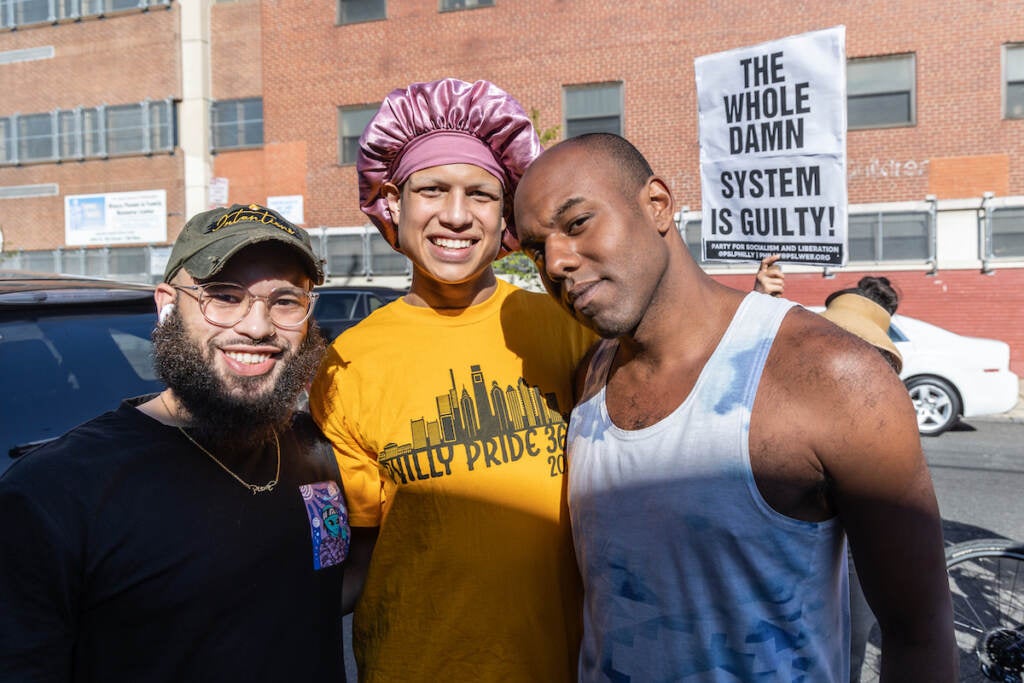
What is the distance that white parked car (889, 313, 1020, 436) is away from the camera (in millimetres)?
9570

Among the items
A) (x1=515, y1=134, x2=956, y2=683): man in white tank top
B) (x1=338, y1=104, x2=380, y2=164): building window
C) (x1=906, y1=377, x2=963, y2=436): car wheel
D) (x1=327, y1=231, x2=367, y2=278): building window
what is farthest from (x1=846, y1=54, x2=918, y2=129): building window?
(x1=515, y1=134, x2=956, y2=683): man in white tank top

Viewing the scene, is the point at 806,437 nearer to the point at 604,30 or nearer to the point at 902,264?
the point at 902,264

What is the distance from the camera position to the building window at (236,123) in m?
21.0

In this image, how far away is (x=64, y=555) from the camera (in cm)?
152

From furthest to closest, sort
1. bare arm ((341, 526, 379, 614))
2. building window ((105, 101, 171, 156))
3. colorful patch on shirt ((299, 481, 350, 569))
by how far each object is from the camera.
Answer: building window ((105, 101, 171, 156)) < bare arm ((341, 526, 379, 614)) < colorful patch on shirt ((299, 481, 350, 569))

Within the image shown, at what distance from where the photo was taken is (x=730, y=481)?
161 centimetres

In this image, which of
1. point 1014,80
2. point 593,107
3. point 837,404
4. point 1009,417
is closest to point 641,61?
point 593,107

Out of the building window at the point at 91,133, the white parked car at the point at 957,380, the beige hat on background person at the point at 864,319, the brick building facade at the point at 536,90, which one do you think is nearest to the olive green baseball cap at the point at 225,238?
the beige hat on background person at the point at 864,319

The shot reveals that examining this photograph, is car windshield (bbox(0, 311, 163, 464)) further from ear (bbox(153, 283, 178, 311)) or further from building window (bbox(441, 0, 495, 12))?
building window (bbox(441, 0, 495, 12))

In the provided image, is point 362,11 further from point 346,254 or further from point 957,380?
point 957,380

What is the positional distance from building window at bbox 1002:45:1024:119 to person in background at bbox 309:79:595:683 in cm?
1722

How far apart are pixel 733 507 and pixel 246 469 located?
1.17 meters

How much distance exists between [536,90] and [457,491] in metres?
17.3

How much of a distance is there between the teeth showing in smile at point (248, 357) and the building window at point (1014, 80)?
18.1 metres
